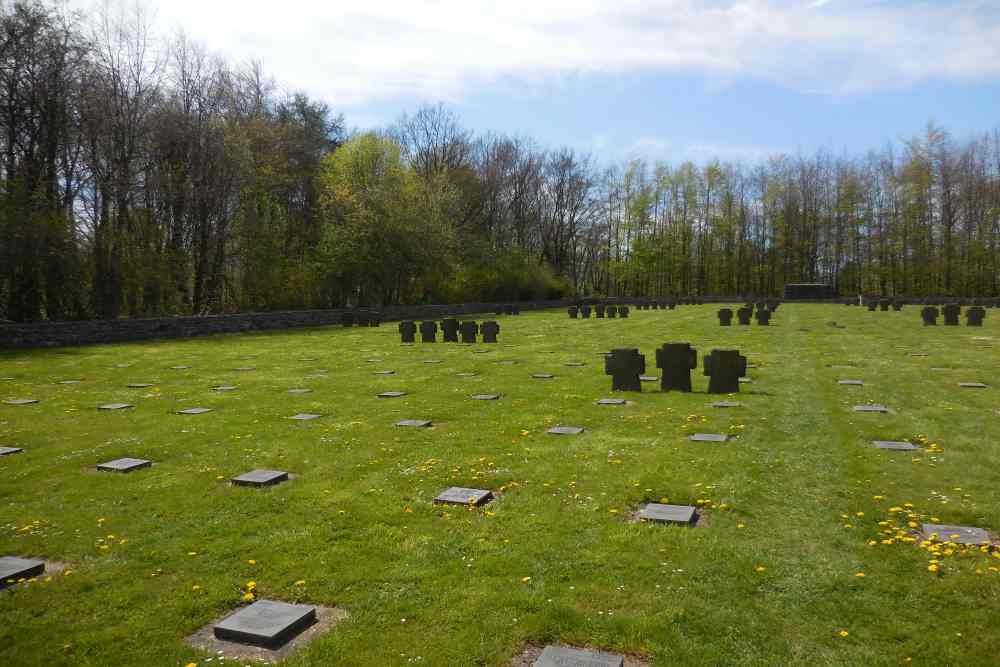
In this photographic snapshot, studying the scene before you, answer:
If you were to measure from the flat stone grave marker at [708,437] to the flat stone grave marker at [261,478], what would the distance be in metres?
4.02

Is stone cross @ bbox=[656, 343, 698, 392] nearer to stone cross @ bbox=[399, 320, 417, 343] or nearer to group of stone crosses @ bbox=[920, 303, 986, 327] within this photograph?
stone cross @ bbox=[399, 320, 417, 343]

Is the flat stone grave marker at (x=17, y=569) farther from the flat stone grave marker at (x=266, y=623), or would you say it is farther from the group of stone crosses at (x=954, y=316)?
the group of stone crosses at (x=954, y=316)

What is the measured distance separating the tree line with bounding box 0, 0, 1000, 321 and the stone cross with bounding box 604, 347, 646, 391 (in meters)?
15.8

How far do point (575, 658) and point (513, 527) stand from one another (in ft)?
5.14

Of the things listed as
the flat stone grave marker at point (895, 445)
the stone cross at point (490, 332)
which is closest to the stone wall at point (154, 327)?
the stone cross at point (490, 332)

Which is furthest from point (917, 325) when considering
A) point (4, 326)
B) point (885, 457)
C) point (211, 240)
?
point (4, 326)

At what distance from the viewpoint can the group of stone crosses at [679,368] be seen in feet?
31.0

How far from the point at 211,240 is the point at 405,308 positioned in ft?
32.8

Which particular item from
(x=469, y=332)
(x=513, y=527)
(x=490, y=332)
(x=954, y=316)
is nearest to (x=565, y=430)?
(x=513, y=527)

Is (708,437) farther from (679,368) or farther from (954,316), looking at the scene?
(954,316)

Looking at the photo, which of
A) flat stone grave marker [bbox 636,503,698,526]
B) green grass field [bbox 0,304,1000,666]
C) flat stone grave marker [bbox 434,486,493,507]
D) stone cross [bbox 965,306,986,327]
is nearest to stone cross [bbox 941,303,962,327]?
stone cross [bbox 965,306,986,327]

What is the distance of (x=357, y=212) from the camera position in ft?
98.9

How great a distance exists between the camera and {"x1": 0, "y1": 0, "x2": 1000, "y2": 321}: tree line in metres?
18.2

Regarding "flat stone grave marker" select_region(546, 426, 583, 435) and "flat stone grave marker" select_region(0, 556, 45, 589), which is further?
"flat stone grave marker" select_region(546, 426, 583, 435)
